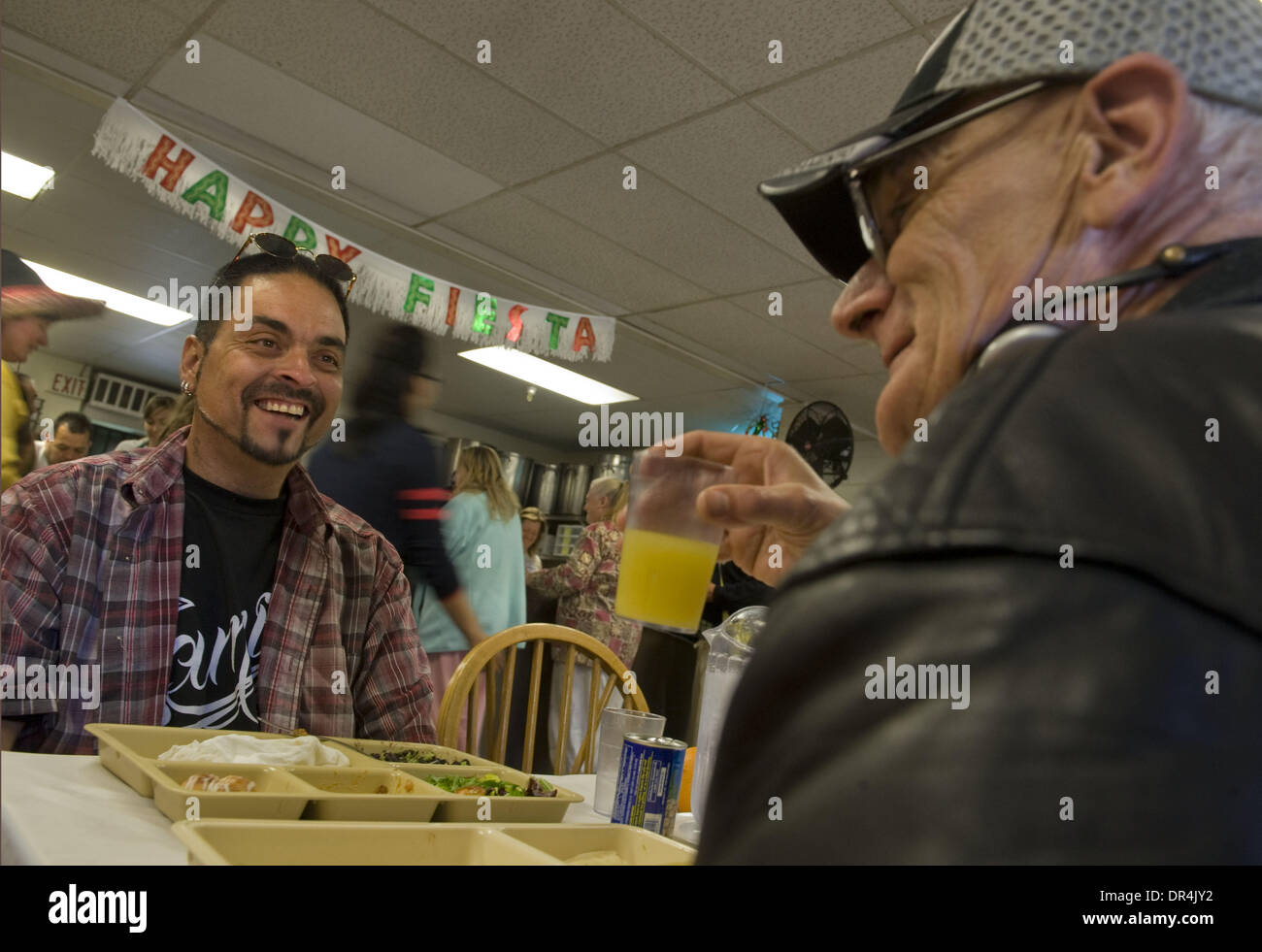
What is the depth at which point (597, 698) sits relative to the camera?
220 centimetres

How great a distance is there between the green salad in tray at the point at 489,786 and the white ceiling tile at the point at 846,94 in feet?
6.77

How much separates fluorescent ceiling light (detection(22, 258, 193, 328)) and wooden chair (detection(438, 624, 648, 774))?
4.62m

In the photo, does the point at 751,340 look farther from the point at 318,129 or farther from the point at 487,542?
the point at 318,129

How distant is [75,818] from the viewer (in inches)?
36.1

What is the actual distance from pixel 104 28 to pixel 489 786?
9.53ft

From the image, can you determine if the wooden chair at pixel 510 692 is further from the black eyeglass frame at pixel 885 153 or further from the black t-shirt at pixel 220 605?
the black eyeglass frame at pixel 885 153

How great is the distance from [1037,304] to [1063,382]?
28 centimetres

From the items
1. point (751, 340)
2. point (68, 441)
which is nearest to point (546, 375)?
point (751, 340)

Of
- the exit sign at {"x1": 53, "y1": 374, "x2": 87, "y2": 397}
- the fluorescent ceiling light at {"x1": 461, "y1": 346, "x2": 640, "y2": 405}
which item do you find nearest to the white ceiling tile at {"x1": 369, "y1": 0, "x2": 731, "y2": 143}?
the fluorescent ceiling light at {"x1": 461, "y1": 346, "x2": 640, "y2": 405}

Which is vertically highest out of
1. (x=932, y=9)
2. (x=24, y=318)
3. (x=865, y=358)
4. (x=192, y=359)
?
(x=932, y=9)

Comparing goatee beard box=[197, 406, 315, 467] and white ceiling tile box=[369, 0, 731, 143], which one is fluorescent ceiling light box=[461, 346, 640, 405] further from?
goatee beard box=[197, 406, 315, 467]

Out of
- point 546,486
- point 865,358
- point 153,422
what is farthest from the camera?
point 546,486

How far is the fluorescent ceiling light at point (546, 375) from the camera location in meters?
5.99

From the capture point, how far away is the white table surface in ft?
2.63
